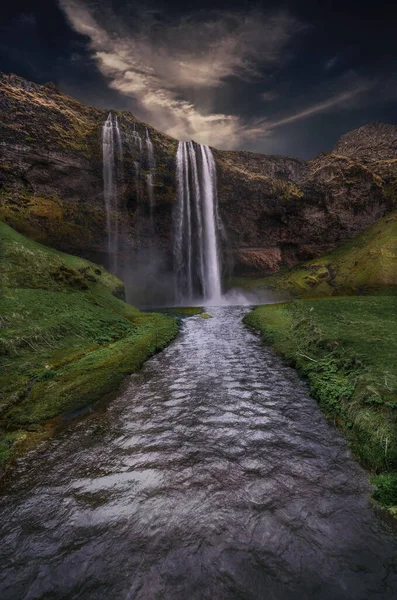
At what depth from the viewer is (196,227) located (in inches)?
2115

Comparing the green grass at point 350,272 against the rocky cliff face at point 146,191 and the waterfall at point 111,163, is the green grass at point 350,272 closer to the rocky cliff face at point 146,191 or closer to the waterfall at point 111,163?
the rocky cliff face at point 146,191

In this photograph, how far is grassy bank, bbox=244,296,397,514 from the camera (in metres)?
5.70

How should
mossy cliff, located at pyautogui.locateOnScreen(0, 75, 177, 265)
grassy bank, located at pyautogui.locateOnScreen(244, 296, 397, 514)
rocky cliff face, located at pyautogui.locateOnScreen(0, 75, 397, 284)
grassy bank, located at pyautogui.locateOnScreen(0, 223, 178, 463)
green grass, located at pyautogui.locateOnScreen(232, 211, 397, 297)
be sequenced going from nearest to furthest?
grassy bank, located at pyautogui.locateOnScreen(244, 296, 397, 514)
grassy bank, located at pyautogui.locateOnScreen(0, 223, 178, 463)
mossy cliff, located at pyautogui.locateOnScreen(0, 75, 177, 265)
rocky cliff face, located at pyautogui.locateOnScreen(0, 75, 397, 284)
green grass, located at pyautogui.locateOnScreen(232, 211, 397, 297)

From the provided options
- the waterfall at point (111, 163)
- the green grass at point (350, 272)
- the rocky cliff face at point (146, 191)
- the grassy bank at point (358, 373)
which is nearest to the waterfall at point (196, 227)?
the rocky cliff face at point (146, 191)

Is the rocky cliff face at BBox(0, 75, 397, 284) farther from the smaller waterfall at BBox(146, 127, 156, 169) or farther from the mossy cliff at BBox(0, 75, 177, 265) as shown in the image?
the smaller waterfall at BBox(146, 127, 156, 169)

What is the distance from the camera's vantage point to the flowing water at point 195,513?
3.66 meters

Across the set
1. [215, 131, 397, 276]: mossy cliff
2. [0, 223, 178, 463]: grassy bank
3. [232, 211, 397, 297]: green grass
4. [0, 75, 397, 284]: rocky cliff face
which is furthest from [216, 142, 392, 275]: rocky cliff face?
[0, 223, 178, 463]: grassy bank

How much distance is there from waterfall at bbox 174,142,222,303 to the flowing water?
47919 mm

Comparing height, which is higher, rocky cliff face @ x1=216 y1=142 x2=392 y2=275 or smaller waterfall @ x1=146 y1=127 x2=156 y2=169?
smaller waterfall @ x1=146 y1=127 x2=156 y2=169

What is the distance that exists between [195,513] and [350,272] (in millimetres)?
56005

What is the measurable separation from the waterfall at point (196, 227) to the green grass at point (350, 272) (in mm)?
11581

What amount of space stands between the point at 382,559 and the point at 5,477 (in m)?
7.08

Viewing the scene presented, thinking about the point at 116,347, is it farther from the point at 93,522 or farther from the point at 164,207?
the point at 164,207

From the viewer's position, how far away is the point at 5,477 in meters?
A: 5.79
